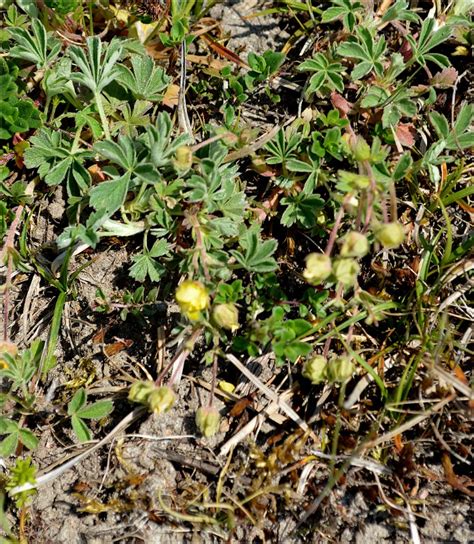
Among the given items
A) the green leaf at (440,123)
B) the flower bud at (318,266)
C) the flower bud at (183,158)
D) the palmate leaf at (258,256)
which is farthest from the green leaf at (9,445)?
the green leaf at (440,123)

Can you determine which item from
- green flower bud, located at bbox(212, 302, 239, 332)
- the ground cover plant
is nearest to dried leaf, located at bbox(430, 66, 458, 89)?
the ground cover plant

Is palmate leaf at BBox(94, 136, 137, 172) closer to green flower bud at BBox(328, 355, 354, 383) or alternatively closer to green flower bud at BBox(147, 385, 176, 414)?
green flower bud at BBox(147, 385, 176, 414)

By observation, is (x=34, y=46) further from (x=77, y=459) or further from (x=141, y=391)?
(x=77, y=459)

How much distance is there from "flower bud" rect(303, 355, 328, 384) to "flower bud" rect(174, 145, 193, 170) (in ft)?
3.19

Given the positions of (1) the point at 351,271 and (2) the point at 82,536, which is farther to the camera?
(2) the point at 82,536

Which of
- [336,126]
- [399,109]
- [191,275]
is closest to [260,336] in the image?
[191,275]

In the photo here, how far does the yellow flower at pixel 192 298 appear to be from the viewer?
2396 mm

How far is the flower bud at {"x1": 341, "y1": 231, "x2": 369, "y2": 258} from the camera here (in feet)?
7.52

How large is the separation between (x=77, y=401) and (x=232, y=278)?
2.96 feet

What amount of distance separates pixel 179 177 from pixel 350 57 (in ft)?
3.50

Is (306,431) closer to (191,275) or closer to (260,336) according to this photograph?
(260,336)

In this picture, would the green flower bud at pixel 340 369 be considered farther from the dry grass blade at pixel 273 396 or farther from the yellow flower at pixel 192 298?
the yellow flower at pixel 192 298

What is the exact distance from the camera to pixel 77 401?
2758 mm

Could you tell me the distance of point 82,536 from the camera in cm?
268
